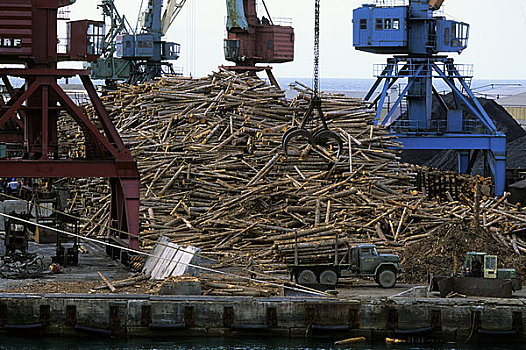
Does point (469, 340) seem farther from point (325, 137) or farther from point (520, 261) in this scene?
point (325, 137)

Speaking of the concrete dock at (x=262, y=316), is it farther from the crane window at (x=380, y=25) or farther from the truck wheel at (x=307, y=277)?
the crane window at (x=380, y=25)

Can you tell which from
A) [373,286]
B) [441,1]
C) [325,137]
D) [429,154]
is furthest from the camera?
[429,154]

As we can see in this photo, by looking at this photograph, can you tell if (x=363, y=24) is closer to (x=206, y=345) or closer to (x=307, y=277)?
(x=307, y=277)

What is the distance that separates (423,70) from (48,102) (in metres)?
30.4

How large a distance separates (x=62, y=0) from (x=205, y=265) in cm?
921

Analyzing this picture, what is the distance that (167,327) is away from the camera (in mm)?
26281

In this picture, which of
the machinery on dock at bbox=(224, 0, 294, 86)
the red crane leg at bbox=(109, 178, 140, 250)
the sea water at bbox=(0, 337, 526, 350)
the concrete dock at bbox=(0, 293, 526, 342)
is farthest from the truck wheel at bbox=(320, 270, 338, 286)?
the machinery on dock at bbox=(224, 0, 294, 86)

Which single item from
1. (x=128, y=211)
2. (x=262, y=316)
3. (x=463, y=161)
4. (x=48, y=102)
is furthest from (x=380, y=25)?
(x=262, y=316)

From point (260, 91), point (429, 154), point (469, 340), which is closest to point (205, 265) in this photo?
point (469, 340)

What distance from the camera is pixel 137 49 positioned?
8844 cm

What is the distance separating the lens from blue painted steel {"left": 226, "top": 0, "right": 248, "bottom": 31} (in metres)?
64.3

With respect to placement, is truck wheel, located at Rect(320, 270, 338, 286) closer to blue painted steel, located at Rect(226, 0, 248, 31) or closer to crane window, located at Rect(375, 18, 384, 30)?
crane window, located at Rect(375, 18, 384, 30)

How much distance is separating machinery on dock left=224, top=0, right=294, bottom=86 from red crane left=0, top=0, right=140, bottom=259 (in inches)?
1338

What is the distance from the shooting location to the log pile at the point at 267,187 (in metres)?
33.0
